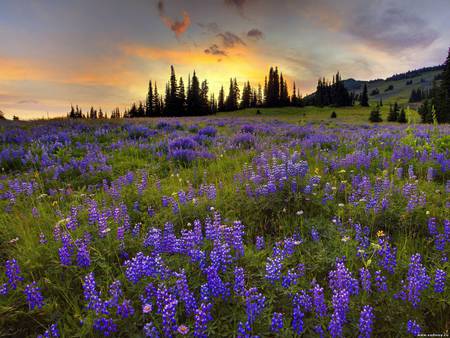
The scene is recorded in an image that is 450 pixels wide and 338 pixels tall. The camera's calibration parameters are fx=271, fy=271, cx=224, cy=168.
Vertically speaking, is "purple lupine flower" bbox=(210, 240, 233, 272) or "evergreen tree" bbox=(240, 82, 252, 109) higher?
"evergreen tree" bbox=(240, 82, 252, 109)

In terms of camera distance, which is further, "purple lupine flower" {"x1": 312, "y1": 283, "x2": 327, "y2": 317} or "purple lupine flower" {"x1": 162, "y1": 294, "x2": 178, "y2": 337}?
"purple lupine flower" {"x1": 312, "y1": 283, "x2": 327, "y2": 317}

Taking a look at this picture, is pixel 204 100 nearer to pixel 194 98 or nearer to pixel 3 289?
pixel 194 98

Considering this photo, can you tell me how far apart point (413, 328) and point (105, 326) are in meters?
2.54

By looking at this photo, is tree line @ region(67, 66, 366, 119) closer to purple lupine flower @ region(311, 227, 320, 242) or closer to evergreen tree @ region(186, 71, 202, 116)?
evergreen tree @ region(186, 71, 202, 116)

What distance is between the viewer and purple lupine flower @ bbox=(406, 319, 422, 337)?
7.14 feet

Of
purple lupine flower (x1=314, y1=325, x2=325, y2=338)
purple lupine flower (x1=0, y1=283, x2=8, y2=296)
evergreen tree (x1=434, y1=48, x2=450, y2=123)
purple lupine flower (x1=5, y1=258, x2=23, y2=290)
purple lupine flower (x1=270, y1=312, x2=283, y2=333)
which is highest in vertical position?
evergreen tree (x1=434, y1=48, x2=450, y2=123)

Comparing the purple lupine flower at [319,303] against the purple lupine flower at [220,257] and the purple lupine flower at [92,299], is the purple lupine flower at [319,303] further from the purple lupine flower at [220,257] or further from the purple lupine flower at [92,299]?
the purple lupine flower at [92,299]

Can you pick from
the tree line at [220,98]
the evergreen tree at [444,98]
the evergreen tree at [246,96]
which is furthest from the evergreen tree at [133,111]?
the evergreen tree at [444,98]

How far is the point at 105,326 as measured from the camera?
224 centimetres

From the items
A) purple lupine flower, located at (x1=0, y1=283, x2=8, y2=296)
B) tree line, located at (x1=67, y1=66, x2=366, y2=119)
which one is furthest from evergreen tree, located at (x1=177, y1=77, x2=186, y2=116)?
purple lupine flower, located at (x1=0, y1=283, x2=8, y2=296)

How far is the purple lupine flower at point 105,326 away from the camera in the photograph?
2.23 metres

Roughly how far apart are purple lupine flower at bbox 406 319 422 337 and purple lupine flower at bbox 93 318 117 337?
2.43 meters

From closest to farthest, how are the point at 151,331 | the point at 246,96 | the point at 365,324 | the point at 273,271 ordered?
the point at 151,331 → the point at 365,324 → the point at 273,271 → the point at 246,96

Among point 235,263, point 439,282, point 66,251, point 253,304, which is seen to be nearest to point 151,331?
point 253,304
